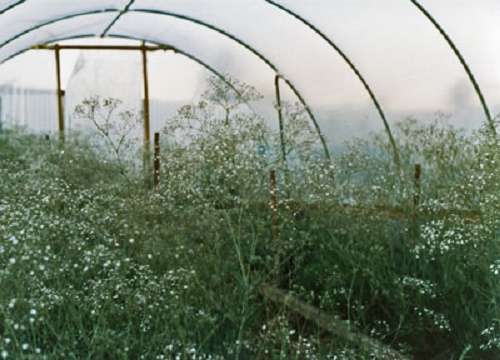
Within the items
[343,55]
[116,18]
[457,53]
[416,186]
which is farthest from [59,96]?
[416,186]

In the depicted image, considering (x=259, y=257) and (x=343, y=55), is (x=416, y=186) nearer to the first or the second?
(x=259, y=257)

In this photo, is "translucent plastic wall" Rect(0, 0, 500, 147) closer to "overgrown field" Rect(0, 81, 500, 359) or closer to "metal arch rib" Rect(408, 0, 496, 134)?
"metal arch rib" Rect(408, 0, 496, 134)

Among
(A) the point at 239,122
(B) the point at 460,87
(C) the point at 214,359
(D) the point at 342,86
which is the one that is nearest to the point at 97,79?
(D) the point at 342,86

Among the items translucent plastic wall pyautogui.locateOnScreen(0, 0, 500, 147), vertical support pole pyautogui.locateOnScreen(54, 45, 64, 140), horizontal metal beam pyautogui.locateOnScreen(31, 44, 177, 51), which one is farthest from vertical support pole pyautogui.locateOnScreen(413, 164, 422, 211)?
vertical support pole pyautogui.locateOnScreen(54, 45, 64, 140)

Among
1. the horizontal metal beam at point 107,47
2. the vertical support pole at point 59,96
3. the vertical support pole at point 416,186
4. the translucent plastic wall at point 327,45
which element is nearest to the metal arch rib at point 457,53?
the translucent plastic wall at point 327,45

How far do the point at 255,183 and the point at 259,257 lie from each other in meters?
1.09

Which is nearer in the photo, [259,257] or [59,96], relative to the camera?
[259,257]

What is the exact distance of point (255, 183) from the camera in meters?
6.47

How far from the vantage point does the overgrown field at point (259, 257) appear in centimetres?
514

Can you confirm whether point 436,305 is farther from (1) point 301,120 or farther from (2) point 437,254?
(1) point 301,120

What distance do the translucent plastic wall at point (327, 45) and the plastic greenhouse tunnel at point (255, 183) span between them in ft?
0.12

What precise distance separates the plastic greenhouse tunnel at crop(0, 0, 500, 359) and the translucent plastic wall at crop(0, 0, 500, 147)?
1.4 inches

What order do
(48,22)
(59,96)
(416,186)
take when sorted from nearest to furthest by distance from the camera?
1. (416,186)
2. (48,22)
3. (59,96)

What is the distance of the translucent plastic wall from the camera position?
984 cm
